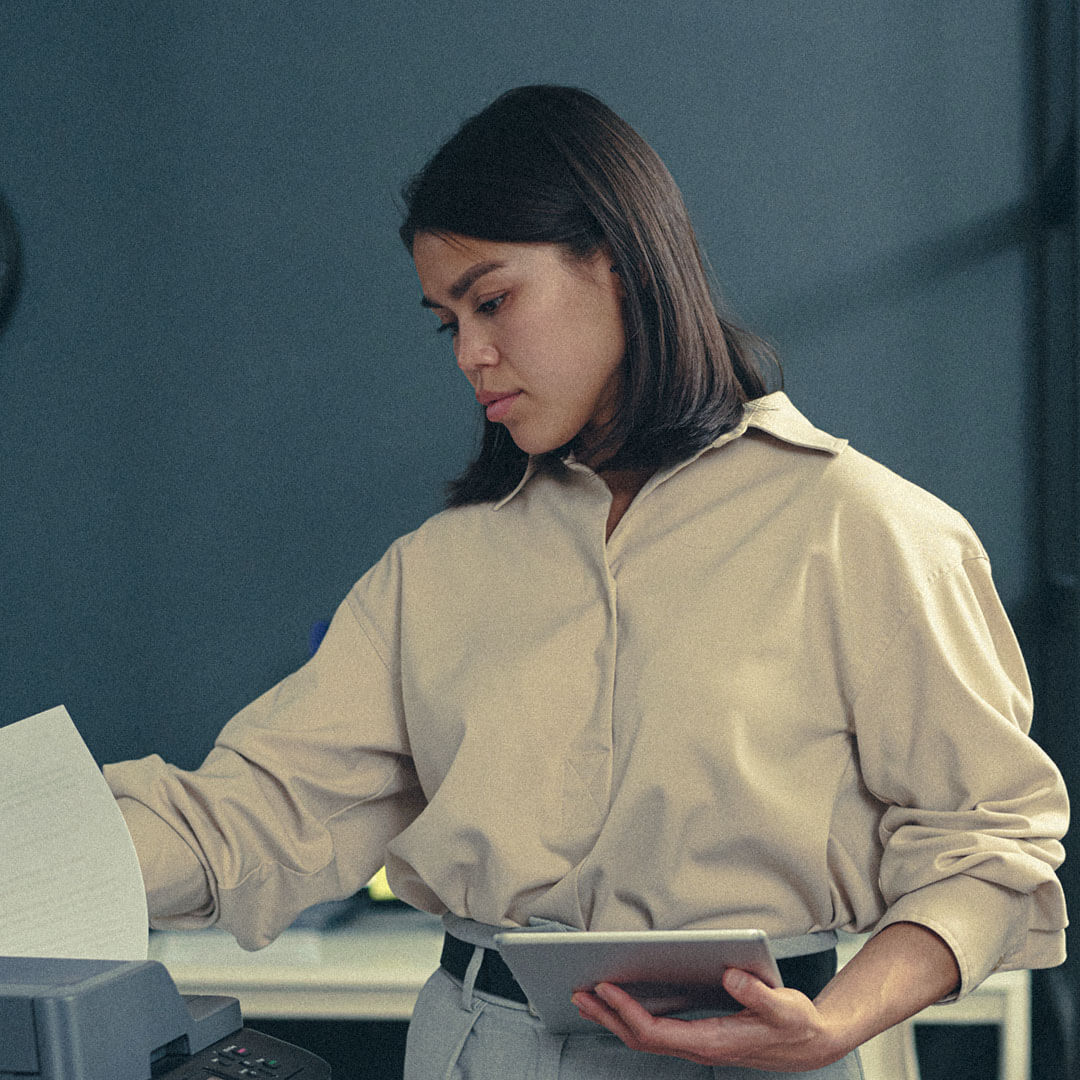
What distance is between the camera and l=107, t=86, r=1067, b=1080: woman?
2.77ft

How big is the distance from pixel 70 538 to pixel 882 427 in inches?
55.1

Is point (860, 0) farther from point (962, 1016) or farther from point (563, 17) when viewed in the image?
point (962, 1016)

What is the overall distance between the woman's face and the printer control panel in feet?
1.66

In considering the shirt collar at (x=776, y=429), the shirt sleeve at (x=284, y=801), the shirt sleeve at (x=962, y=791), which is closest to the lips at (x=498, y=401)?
the shirt collar at (x=776, y=429)

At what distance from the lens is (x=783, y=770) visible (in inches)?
35.0

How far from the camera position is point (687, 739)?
0.89 meters

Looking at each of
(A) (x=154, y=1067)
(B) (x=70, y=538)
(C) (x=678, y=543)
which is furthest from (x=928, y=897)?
(B) (x=70, y=538)

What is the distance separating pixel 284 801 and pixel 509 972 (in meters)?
0.27

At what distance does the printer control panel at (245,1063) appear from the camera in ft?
2.40

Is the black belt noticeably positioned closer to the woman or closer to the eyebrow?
the woman

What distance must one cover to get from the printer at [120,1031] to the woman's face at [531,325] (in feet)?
1.67

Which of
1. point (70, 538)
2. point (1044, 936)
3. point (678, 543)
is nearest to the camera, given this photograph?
point (1044, 936)

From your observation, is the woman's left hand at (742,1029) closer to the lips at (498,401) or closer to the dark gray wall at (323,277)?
the lips at (498,401)

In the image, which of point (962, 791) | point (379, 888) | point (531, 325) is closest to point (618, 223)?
point (531, 325)
